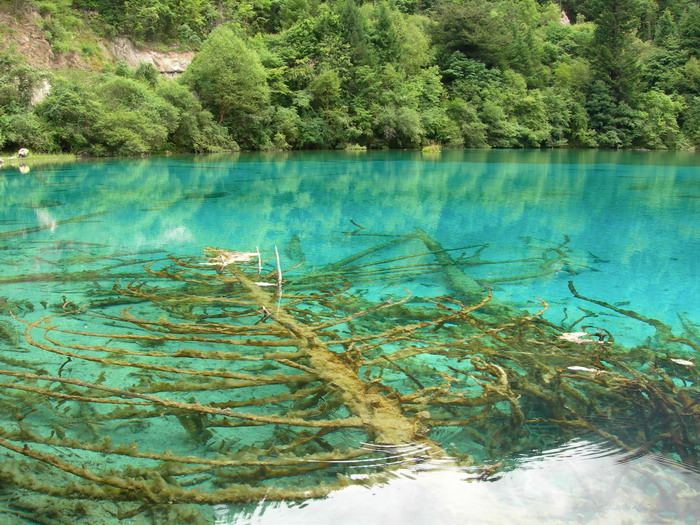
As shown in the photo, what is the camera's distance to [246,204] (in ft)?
34.0

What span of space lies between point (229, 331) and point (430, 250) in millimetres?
3556

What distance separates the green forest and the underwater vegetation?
2252 cm

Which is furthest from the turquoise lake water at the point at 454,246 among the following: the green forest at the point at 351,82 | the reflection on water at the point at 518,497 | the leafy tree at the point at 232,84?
the leafy tree at the point at 232,84

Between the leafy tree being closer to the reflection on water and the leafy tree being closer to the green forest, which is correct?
the green forest

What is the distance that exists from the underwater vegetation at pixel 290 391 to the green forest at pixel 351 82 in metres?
22.5

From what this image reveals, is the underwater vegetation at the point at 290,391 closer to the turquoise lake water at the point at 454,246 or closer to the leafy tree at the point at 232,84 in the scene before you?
the turquoise lake water at the point at 454,246

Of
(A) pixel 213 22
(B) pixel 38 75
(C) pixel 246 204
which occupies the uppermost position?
(A) pixel 213 22

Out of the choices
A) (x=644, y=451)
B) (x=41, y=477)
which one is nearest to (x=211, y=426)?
(x=41, y=477)

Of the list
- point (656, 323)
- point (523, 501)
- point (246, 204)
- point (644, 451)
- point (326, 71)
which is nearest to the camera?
point (523, 501)

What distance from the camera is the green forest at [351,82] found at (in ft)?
80.9

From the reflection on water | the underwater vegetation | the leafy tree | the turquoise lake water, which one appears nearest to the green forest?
the leafy tree

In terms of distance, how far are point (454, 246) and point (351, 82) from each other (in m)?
33.2

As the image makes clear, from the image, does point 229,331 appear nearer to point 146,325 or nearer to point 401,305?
point 146,325

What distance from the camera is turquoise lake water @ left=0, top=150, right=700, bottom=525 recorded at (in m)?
1.79
